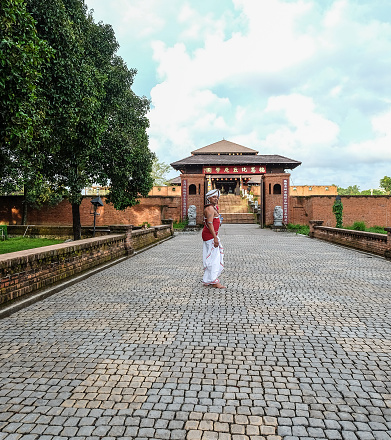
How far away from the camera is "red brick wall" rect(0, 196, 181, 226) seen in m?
29.2

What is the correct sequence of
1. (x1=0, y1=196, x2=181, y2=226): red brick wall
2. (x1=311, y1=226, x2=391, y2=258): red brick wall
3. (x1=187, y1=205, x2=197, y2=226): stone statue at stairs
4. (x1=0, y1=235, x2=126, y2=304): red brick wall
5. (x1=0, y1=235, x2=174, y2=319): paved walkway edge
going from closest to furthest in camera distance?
(x1=0, y1=235, x2=174, y2=319): paved walkway edge
(x1=0, y1=235, x2=126, y2=304): red brick wall
(x1=311, y1=226, x2=391, y2=258): red brick wall
(x1=187, y1=205, x2=197, y2=226): stone statue at stairs
(x1=0, y1=196, x2=181, y2=226): red brick wall

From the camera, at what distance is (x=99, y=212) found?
30.6 m

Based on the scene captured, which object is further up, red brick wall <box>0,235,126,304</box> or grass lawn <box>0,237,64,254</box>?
red brick wall <box>0,235,126,304</box>

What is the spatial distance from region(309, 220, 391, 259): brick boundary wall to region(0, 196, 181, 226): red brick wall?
16.2 meters

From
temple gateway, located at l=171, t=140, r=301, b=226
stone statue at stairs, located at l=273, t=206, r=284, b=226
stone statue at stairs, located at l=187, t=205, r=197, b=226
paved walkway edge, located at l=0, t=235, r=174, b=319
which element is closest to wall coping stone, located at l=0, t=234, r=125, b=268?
paved walkway edge, located at l=0, t=235, r=174, b=319

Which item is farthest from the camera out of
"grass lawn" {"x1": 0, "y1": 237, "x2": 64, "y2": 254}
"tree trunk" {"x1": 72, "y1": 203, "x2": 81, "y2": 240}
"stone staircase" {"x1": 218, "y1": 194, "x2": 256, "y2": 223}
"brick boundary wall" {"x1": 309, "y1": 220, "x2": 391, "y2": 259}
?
"stone staircase" {"x1": 218, "y1": 194, "x2": 256, "y2": 223}

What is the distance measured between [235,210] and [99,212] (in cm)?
1657

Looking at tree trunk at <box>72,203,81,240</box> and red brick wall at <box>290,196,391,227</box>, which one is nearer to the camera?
tree trunk at <box>72,203,81,240</box>

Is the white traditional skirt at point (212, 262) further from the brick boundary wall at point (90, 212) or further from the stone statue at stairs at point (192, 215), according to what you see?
the brick boundary wall at point (90, 212)

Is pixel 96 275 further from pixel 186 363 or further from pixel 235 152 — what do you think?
pixel 235 152

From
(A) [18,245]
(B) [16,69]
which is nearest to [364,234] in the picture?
(B) [16,69]

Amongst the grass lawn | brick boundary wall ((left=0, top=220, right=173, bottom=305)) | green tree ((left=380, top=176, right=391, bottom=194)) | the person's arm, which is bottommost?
the grass lawn

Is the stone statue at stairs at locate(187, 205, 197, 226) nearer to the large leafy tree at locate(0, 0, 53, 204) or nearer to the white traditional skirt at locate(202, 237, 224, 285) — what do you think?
the large leafy tree at locate(0, 0, 53, 204)

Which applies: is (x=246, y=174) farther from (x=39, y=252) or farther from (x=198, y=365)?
(x=198, y=365)
